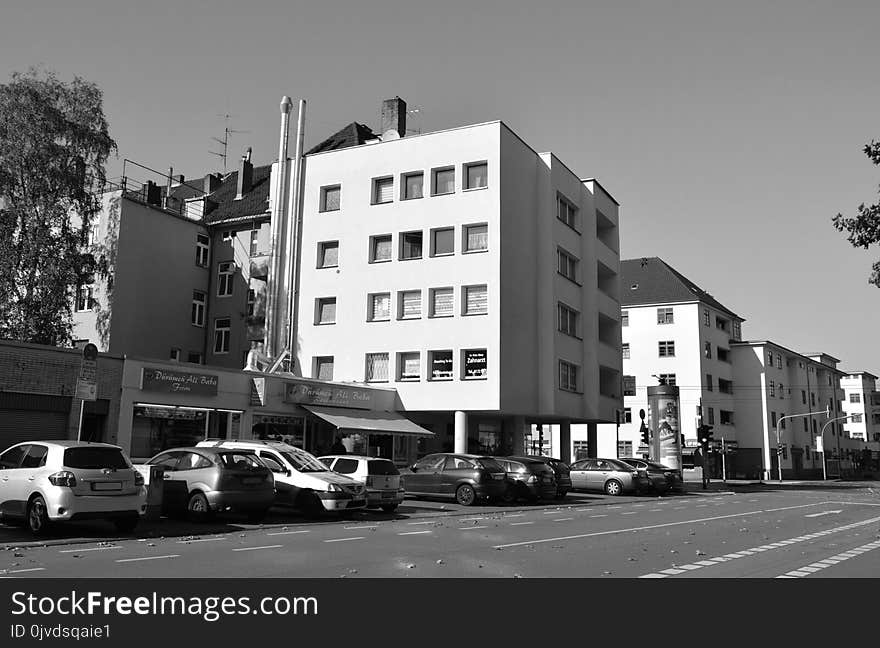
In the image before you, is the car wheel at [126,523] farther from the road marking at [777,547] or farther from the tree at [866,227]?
the tree at [866,227]

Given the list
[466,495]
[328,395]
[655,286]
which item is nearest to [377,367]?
[328,395]

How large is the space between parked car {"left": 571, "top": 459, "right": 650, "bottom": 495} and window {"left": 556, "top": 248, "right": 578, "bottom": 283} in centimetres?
1038

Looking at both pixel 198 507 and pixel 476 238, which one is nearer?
pixel 198 507

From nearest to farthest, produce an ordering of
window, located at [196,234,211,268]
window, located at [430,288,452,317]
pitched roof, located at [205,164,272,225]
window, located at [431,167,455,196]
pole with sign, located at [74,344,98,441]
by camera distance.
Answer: pole with sign, located at [74,344,98,441]
window, located at [430,288,452,317]
window, located at [431,167,455,196]
window, located at [196,234,211,268]
pitched roof, located at [205,164,272,225]

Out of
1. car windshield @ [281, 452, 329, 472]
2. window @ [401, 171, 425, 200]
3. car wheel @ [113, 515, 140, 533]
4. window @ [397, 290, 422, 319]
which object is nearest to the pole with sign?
car wheel @ [113, 515, 140, 533]

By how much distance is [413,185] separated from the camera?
4116 cm

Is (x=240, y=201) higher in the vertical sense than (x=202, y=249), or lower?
higher

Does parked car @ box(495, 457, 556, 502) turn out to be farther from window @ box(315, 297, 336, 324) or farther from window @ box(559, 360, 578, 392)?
window @ box(315, 297, 336, 324)

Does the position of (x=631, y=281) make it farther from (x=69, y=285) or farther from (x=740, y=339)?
(x=69, y=285)

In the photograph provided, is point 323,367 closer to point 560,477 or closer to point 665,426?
point 560,477

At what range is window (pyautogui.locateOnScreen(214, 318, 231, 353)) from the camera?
4562 centimetres

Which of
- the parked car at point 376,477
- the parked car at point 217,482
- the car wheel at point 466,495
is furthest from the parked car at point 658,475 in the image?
the parked car at point 217,482

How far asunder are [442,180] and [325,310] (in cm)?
858
